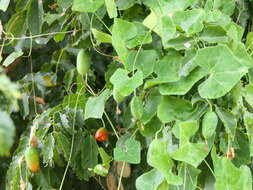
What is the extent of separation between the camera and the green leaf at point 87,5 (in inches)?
33.5

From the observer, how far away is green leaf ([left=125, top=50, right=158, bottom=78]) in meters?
0.78

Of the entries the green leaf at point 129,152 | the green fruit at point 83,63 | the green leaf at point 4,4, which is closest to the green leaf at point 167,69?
the green leaf at point 129,152

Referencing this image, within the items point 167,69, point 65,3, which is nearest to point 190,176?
point 167,69

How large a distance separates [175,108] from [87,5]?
0.77 ft

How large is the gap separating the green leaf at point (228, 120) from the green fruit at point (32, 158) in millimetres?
379

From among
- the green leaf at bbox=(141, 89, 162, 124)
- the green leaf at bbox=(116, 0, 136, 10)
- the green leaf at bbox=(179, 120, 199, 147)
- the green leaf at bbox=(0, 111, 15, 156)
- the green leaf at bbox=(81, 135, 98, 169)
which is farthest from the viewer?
the green leaf at bbox=(81, 135, 98, 169)

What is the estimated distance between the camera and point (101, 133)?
1012 mm

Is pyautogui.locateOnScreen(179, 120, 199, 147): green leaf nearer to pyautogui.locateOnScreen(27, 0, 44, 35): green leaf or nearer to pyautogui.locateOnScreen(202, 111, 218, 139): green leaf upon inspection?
pyautogui.locateOnScreen(202, 111, 218, 139): green leaf

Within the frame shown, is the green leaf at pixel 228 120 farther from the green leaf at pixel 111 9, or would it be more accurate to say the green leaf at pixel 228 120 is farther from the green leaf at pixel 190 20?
the green leaf at pixel 111 9

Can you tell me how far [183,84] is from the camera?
0.74 m

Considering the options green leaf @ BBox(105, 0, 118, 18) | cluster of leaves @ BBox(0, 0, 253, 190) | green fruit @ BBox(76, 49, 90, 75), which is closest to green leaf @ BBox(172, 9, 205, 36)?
A: cluster of leaves @ BBox(0, 0, 253, 190)

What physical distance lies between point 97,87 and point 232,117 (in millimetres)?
629

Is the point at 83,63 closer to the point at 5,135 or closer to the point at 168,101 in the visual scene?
the point at 168,101

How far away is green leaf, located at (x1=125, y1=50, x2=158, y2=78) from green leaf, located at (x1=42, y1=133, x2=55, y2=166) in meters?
0.27
